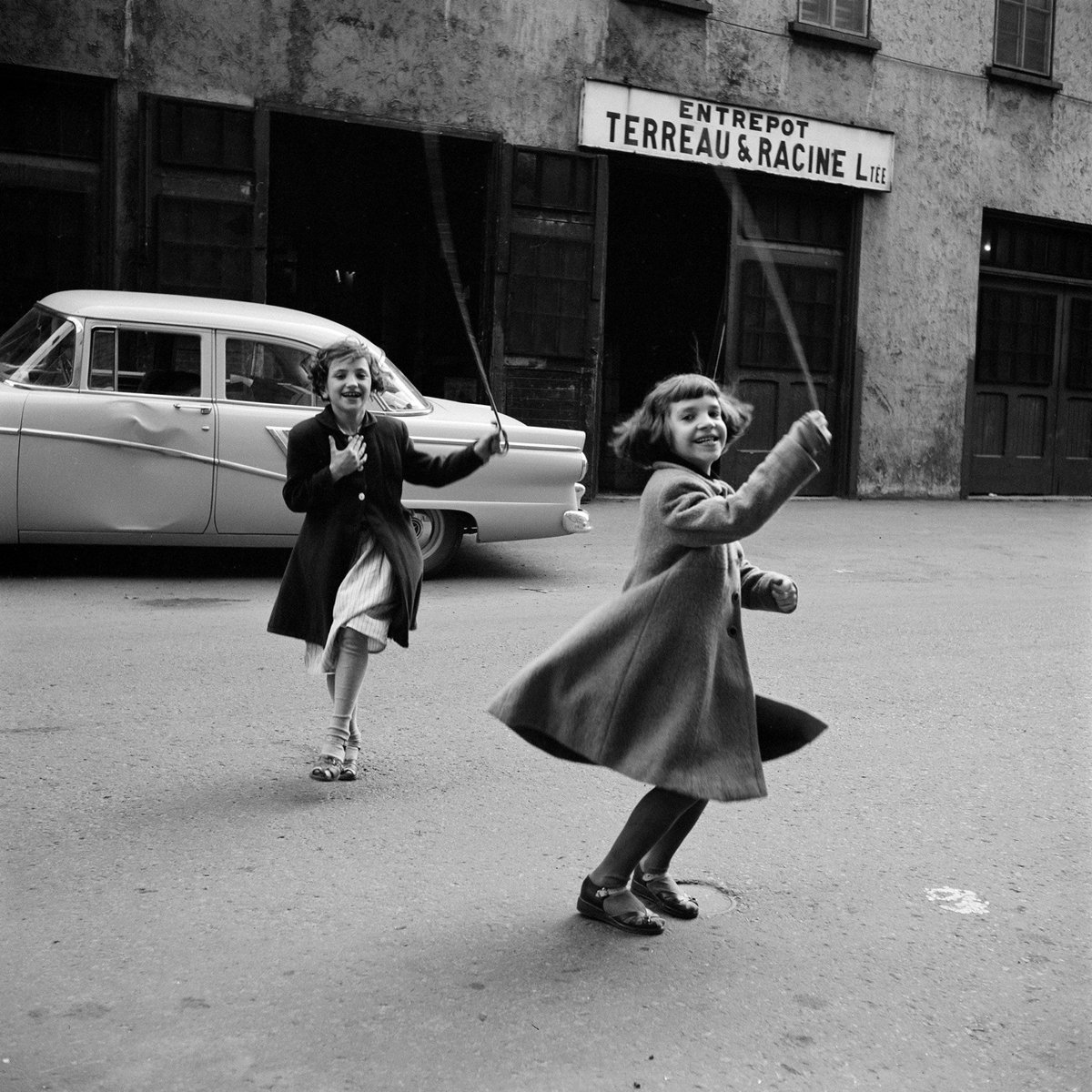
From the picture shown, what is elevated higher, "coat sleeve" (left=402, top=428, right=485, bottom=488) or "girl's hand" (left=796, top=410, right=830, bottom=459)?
"girl's hand" (left=796, top=410, right=830, bottom=459)

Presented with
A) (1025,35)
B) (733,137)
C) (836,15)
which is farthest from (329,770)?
(1025,35)

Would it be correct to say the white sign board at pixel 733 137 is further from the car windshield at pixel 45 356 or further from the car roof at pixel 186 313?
the car windshield at pixel 45 356

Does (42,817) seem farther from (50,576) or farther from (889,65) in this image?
(889,65)

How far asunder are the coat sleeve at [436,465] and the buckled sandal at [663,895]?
1.52 metres

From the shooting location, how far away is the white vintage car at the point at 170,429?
8.48 m

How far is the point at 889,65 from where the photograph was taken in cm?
1590

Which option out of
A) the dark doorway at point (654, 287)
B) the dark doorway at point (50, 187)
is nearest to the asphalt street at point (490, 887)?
the dark doorway at point (50, 187)

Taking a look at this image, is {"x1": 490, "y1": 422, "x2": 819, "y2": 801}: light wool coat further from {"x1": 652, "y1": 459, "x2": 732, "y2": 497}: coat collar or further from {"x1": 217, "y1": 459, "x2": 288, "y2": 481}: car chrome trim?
{"x1": 217, "y1": 459, "x2": 288, "y2": 481}: car chrome trim

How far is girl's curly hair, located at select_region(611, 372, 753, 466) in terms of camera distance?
3.51 m

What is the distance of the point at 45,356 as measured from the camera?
8.62m

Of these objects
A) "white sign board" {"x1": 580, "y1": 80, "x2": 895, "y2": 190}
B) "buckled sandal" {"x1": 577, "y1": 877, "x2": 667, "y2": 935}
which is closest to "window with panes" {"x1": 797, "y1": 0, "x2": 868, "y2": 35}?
"white sign board" {"x1": 580, "y1": 80, "x2": 895, "y2": 190}

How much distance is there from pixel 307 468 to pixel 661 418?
166cm

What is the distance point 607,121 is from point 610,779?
10503mm

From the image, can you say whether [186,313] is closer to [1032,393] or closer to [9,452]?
[9,452]
